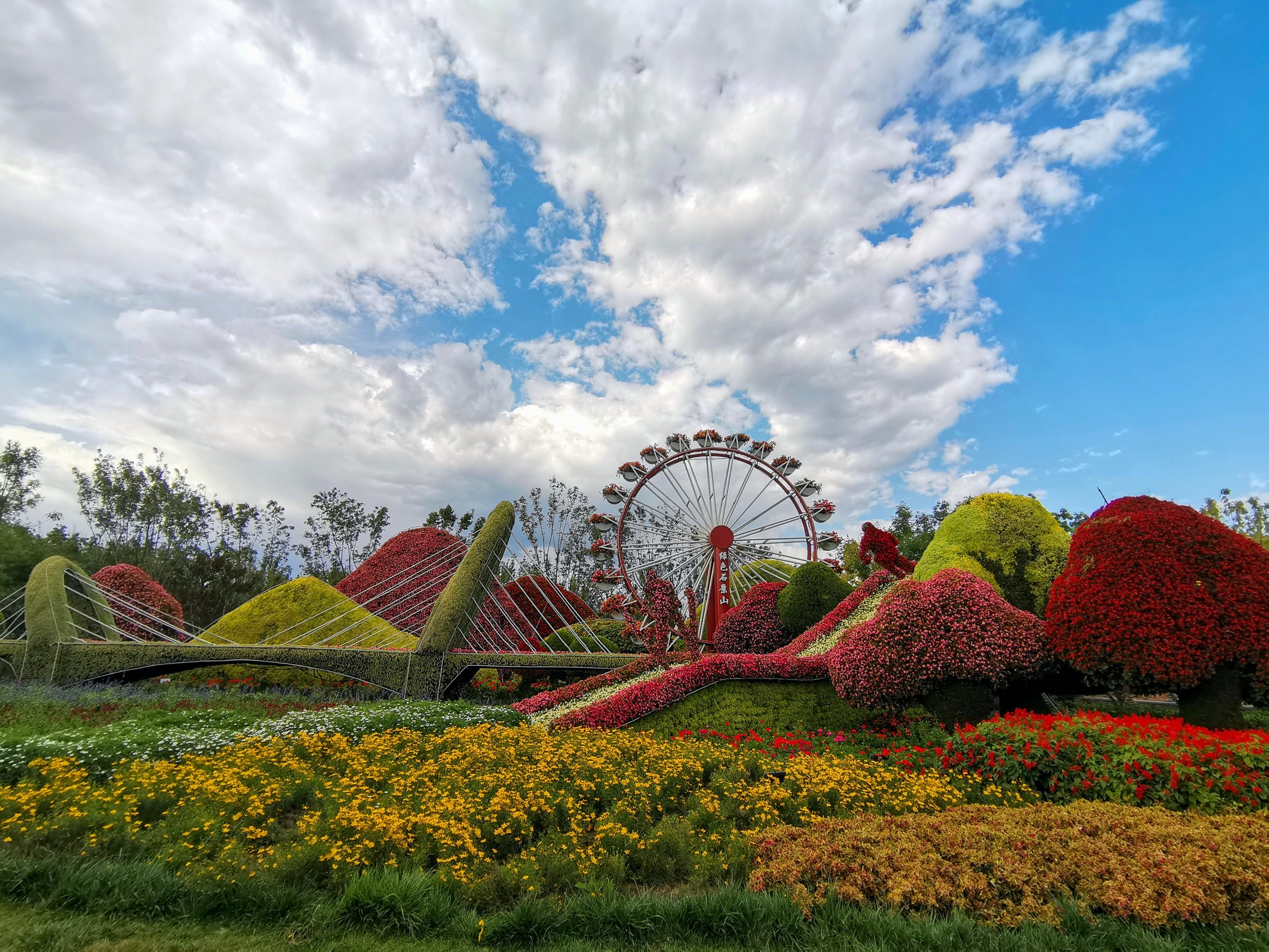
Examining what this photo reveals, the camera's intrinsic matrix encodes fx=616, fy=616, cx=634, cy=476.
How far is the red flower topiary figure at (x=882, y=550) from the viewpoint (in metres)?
15.0

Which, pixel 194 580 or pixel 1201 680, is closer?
pixel 1201 680

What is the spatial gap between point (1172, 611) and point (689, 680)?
7.04 m

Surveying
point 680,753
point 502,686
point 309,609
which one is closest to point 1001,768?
A: point 680,753

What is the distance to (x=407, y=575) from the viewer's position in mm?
23406

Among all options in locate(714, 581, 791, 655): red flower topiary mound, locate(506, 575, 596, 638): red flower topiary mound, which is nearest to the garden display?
locate(714, 581, 791, 655): red flower topiary mound

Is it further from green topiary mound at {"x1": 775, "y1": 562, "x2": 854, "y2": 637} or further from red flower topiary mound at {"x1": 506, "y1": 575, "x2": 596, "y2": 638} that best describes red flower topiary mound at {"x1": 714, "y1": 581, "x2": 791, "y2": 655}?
red flower topiary mound at {"x1": 506, "y1": 575, "x2": 596, "y2": 638}

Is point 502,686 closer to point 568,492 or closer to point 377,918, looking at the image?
point 377,918

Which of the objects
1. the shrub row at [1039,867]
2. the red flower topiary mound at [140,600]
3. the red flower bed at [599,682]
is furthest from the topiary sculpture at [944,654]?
the red flower topiary mound at [140,600]

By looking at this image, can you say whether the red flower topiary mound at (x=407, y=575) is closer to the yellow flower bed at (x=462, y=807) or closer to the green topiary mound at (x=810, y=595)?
the green topiary mound at (x=810, y=595)

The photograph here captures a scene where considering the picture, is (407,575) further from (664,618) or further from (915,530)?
(915,530)

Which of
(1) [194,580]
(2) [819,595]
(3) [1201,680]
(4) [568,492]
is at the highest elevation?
(4) [568,492]

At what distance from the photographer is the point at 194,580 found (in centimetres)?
2862

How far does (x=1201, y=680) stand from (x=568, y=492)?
40063 millimetres

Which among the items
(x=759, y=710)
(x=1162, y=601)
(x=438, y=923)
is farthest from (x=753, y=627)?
(x=438, y=923)
